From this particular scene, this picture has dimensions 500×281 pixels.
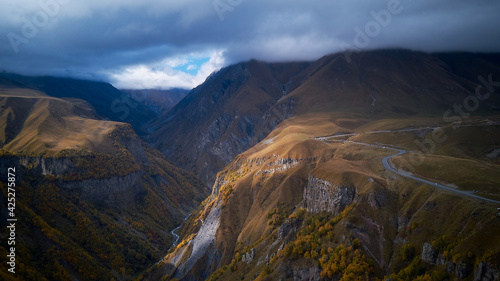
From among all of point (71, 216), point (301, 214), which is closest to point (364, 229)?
point (301, 214)

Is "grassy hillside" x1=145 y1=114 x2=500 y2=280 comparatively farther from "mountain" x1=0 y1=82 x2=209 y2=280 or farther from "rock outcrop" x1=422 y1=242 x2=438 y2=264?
"mountain" x1=0 y1=82 x2=209 y2=280

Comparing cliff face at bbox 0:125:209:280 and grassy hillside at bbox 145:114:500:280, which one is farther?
cliff face at bbox 0:125:209:280

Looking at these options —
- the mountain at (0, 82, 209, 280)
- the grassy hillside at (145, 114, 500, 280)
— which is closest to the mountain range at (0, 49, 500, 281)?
the grassy hillside at (145, 114, 500, 280)

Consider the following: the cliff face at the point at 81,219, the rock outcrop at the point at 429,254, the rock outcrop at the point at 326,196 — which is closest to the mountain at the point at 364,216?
the rock outcrop at the point at 429,254

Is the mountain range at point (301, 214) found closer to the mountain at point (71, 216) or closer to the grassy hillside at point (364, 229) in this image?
the grassy hillside at point (364, 229)

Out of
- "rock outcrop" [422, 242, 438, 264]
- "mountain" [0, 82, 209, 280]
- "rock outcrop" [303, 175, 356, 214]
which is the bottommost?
"rock outcrop" [422, 242, 438, 264]

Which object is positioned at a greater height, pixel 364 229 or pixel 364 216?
pixel 364 216

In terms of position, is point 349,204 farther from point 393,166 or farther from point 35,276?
point 35,276

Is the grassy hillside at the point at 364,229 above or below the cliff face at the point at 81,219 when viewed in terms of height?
below

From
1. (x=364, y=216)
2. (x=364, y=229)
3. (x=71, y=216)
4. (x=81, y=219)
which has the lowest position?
(x=364, y=229)

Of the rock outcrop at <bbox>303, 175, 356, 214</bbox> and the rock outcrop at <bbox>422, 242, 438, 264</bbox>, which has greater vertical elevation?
the rock outcrop at <bbox>303, 175, 356, 214</bbox>

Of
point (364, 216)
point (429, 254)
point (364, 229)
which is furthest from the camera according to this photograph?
point (364, 216)

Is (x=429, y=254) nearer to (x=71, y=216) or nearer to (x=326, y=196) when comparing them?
(x=326, y=196)
